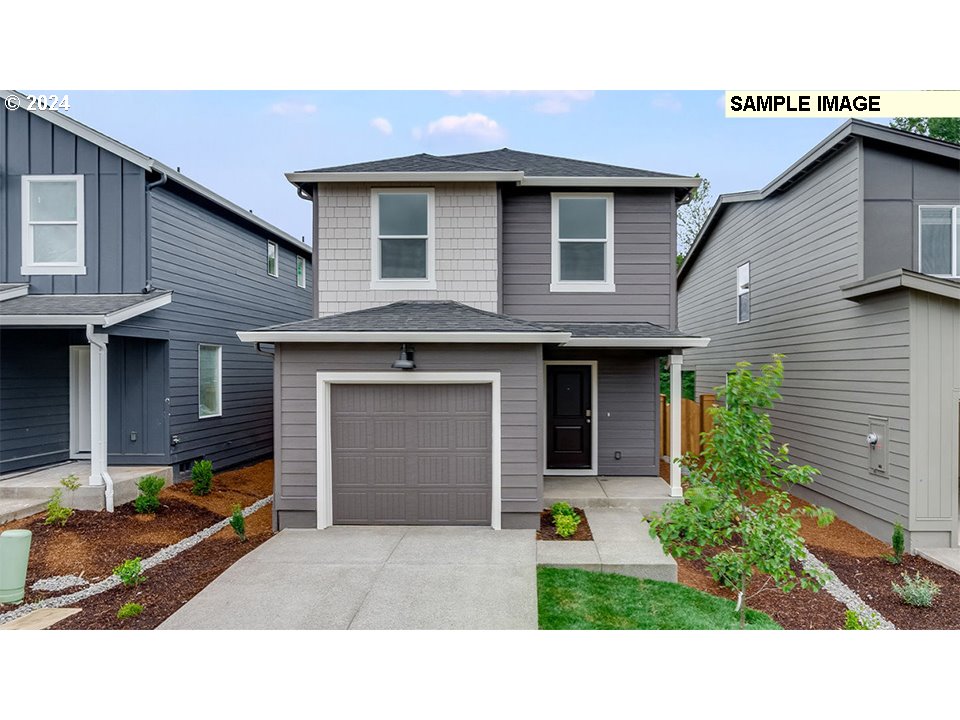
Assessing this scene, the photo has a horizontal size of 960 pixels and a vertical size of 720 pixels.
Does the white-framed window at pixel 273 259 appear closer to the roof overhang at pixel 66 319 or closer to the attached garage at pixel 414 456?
the roof overhang at pixel 66 319

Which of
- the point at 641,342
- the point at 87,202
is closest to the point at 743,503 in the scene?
the point at 641,342

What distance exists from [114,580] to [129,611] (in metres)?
0.96

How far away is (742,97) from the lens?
4.21 m

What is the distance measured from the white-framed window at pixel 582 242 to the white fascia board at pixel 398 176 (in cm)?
102

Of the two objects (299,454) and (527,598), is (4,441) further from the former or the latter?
(527,598)

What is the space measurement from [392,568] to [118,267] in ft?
18.4

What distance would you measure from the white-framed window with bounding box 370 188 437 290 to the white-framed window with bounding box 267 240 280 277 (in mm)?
4045

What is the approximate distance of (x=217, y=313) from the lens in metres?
8.58

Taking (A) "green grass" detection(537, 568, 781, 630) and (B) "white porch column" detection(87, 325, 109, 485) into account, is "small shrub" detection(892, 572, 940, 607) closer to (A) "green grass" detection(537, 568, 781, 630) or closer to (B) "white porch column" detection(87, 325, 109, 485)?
(A) "green grass" detection(537, 568, 781, 630)

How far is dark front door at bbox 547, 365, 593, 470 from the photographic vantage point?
7602mm

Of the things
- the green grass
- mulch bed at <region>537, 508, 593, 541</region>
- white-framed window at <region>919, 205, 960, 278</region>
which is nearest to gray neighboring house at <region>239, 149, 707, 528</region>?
mulch bed at <region>537, 508, 593, 541</region>

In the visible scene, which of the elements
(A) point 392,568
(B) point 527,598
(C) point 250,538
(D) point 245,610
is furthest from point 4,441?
(B) point 527,598

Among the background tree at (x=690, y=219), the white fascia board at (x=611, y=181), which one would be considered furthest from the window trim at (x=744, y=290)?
the background tree at (x=690, y=219)

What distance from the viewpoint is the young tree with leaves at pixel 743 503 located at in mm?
3635
